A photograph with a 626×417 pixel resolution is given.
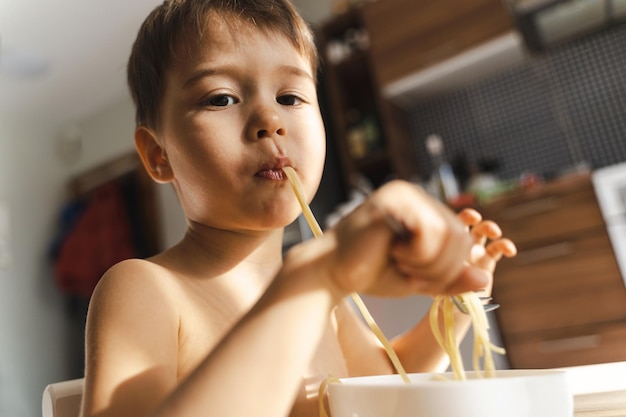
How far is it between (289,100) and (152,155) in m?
0.18

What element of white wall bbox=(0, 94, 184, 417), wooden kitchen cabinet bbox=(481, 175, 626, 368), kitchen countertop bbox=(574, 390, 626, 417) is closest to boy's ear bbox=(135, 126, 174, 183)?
kitchen countertop bbox=(574, 390, 626, 417)

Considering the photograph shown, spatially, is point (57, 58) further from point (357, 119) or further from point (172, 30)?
point (172, 30)

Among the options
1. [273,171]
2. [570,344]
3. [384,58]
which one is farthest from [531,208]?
[273,171]

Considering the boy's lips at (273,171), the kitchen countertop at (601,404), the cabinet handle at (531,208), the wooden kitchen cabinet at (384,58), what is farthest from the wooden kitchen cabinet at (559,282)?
the boy's lips at (273,171)

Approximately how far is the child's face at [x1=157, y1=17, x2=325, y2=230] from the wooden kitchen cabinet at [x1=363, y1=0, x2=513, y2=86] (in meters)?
1.79

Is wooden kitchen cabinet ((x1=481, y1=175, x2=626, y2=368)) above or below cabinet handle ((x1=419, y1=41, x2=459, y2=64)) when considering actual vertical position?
below

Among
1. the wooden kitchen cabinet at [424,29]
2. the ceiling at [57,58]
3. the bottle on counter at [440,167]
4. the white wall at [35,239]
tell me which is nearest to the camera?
the wooden kitchen cabinet at [424,29]

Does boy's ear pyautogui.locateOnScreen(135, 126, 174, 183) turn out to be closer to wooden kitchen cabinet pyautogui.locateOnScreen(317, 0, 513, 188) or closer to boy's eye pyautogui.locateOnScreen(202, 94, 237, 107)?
boy's eye pyautogui.locateOnScreen(202, 94, 237, 107)

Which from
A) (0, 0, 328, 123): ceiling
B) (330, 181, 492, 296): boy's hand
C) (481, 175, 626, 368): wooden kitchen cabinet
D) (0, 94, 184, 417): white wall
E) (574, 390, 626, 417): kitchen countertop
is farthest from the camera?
(0, 94, 184, 417): white wall

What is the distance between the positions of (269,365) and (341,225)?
0.27ft

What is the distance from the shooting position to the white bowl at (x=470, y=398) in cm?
25

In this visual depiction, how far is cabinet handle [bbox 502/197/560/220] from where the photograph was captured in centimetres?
169

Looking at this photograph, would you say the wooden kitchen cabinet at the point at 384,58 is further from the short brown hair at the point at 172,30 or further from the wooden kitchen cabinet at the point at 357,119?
the short brown hair at the point at 172,30

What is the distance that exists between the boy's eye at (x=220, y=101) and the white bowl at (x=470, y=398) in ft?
0.91
